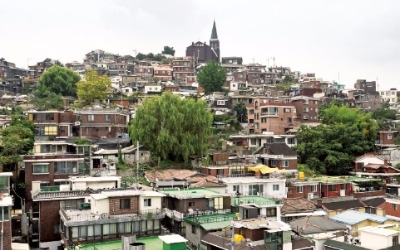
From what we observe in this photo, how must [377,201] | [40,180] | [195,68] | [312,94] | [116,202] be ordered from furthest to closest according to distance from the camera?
[195,68], [312,94], [377,201], [40,180], [116,202]

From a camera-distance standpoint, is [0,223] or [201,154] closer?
[0,223]

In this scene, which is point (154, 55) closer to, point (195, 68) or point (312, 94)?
point (195, 68)

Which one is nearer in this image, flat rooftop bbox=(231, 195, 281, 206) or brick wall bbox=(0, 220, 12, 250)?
brick wall bbox=(0, 220, 12, 250)

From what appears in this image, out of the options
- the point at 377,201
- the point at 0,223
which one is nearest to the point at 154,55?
the point at 377,201

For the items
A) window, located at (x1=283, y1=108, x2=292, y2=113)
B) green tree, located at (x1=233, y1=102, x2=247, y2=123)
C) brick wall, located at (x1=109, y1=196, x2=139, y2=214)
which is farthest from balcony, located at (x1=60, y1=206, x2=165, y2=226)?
green tree, located at (x1=233, y1=102, x2=247, y2=123)

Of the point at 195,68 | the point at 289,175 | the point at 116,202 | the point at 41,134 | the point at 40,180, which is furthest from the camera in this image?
the point at 195,68

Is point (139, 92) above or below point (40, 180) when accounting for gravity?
above

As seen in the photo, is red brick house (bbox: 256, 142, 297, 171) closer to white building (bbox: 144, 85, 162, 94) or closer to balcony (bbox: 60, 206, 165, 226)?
balcony (bbox: 60, 206, 165, 226)
